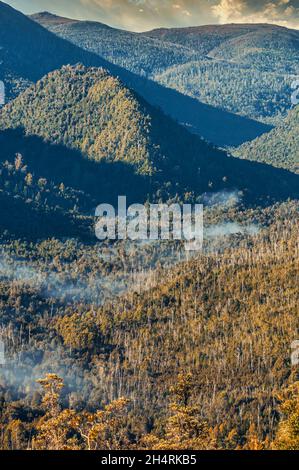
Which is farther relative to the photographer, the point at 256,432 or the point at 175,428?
the point at 256,432

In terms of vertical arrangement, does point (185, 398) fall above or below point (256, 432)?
above

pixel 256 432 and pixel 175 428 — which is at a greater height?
pixel 175 428
